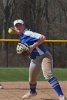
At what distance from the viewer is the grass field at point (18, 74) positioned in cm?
1357

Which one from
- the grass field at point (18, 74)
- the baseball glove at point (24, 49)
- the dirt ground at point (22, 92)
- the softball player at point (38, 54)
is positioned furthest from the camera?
the grass field at point (18, 74)

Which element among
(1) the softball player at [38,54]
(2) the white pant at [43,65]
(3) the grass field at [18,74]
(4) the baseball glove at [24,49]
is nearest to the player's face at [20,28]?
(1) the softball player at [38,54]

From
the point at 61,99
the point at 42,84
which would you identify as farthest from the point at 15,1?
the point at 61,99

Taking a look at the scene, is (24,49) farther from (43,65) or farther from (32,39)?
(43,65)

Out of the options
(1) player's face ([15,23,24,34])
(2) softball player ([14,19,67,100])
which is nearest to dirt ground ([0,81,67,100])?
(2) softball player ([14,19,67,100])

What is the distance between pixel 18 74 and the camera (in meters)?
13.8

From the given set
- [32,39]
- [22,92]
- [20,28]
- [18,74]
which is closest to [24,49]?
[32,39]

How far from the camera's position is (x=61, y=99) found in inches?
304

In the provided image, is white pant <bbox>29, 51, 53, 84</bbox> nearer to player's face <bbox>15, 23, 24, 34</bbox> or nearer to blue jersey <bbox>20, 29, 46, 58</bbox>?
blue jersey <bbox>20, 29, 46, 58</bbox>

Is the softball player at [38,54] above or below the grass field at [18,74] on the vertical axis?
above

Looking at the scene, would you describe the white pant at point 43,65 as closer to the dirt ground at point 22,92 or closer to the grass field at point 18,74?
the dirt ground at point 22,92

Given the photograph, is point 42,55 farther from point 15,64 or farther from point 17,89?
point 15,64

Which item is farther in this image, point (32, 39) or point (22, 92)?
point (22, 92)

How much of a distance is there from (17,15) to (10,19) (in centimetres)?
89
